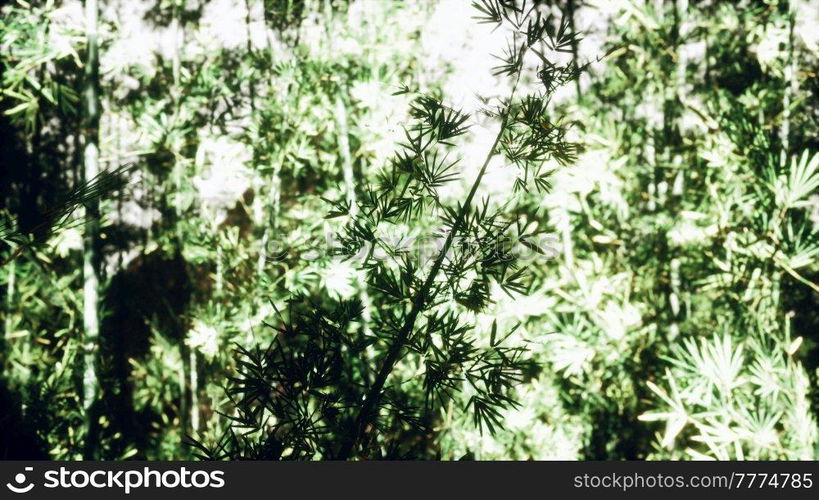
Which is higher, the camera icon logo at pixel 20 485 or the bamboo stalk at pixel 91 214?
the bamboo stalk at pixel 91 214

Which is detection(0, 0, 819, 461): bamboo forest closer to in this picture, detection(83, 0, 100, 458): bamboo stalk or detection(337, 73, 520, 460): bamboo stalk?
detection(83, 0, 100, 458): bamboo stalk

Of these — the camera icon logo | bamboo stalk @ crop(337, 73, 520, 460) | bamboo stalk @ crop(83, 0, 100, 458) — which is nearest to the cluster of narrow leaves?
bamboo stalk @ crop(337, 73, 520, 460)

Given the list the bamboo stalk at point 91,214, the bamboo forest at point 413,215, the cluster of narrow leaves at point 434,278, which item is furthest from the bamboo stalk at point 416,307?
the bamboo stalk at point 91,214

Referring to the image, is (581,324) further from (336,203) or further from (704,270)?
(336,203)

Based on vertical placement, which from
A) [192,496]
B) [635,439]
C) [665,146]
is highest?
[665,146]

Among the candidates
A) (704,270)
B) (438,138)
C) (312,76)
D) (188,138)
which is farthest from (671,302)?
(188,138)

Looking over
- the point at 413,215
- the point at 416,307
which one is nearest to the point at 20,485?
the point at 416,307

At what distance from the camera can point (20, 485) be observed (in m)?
1.40

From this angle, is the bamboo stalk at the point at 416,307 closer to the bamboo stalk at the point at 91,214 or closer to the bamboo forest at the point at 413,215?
the bamboo forest at the point at 413,215

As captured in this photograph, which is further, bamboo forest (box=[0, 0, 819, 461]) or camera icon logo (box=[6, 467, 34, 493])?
bamboo forest (box=[0, 0, 819, 461])

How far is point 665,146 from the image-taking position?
122 inches

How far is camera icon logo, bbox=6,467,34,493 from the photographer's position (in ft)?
4.58

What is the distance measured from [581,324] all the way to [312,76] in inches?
99.2

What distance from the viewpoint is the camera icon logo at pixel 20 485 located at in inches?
54.9
